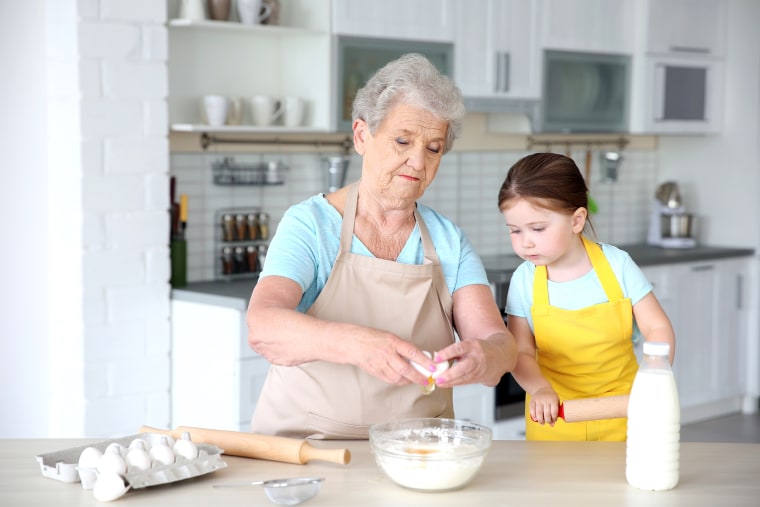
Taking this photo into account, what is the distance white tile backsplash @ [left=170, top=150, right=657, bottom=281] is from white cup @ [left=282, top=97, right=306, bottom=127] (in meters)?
0.28

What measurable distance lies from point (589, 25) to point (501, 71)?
2.13ft

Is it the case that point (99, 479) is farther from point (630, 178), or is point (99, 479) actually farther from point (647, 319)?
point (630, 178)

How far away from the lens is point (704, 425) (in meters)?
5.47

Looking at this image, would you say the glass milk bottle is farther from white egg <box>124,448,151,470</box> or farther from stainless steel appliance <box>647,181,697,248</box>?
stainless steel appliance <box>647,181,697,248</box>

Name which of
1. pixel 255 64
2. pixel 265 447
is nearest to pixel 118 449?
pixel 265 447

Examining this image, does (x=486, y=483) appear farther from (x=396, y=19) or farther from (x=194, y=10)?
(x=396, y=19)

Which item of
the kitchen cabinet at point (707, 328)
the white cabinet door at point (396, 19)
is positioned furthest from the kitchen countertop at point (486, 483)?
the kitchen cabinet at point (707, 328)

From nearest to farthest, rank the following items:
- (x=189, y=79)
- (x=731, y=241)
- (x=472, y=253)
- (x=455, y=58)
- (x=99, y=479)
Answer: (x=99, y=479)
(x=472, y=253)
(x=189, y=79)
(x=455, y=58)
(x=731, y=241)

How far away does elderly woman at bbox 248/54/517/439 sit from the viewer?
84.1 inches

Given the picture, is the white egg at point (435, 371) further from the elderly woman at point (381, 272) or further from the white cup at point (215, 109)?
the white cup at point (215, 109)

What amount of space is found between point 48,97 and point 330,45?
1.07 m

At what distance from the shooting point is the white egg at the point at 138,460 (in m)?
1.72

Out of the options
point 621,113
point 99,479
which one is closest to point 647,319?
point 99,479

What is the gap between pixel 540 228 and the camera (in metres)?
2.38
